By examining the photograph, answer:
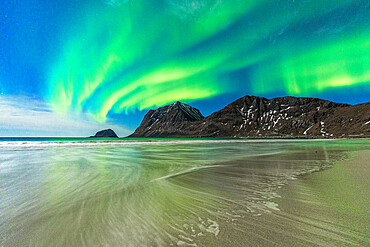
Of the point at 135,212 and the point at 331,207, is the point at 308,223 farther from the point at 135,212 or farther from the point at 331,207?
the point at 135,212

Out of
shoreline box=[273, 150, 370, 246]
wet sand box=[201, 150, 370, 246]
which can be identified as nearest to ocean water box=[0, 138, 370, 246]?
wet sand box=[201, 150, 370, 246]

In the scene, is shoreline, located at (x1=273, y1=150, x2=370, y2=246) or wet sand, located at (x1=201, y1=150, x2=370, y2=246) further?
shoreline, located at (x1=273, y1=150, x2=370, y2=246)

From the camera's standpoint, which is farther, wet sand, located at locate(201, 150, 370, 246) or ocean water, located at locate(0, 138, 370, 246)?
ocean water, located at locate(0, 138, 370, 246)

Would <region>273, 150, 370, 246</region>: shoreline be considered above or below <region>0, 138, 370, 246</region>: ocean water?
below

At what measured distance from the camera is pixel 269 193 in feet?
18.1

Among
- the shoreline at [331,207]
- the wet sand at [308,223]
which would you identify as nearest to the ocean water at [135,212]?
the wet sand at [308,223]

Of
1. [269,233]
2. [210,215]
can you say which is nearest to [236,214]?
[210,215]

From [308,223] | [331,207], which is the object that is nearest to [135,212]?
[308,223]

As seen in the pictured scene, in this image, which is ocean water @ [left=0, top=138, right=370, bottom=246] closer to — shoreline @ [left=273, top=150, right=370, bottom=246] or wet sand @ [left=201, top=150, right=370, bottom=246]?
wet sand @ [left=201, top=150, right=370, bottom=246]

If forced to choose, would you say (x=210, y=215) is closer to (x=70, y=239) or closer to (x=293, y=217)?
(x=293, y=217)

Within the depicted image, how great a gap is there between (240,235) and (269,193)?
10.2 ft

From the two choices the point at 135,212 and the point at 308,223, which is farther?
the point at 135,212

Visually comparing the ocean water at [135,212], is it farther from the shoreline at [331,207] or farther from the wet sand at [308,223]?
the shoreline at [331,207]

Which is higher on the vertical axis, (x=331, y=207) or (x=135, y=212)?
(x=135, y=212)
